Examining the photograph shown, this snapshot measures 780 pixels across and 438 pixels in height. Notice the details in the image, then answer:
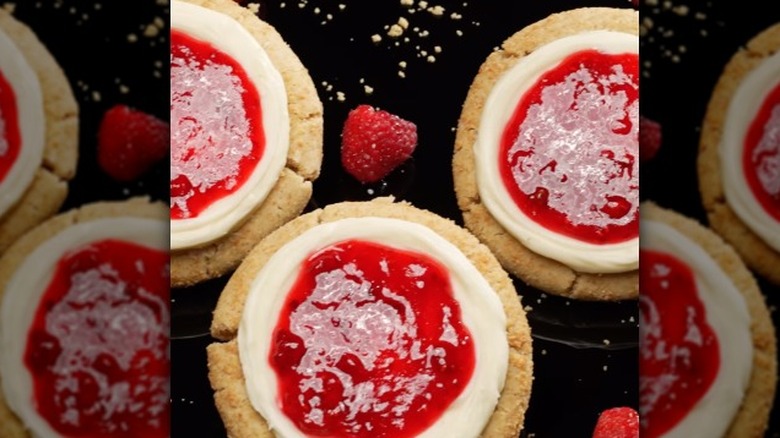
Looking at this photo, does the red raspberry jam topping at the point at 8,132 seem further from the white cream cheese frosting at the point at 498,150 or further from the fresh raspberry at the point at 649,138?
the white cream cheese frosting at the point at 498,150

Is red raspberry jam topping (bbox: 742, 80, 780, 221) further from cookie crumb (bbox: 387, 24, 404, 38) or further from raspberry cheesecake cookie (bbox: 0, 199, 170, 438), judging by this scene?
cookie crumb (bbox: 387, 24, 404, 38)

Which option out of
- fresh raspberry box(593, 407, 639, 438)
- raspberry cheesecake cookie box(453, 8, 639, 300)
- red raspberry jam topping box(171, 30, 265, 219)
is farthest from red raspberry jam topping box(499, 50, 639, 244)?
red raspberry jam topping box(171, 30, 265, 219)

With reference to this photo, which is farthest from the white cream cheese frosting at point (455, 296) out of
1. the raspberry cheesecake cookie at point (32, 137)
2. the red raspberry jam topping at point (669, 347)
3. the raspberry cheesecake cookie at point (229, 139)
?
the raspberry cheesecake cookie at point (32, 137)

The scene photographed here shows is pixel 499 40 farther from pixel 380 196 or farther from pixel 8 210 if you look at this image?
pixel 8 210

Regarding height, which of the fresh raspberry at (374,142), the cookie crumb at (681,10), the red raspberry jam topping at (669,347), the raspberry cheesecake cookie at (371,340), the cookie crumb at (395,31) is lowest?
the raspberry cheesecake cookie at (371,340)

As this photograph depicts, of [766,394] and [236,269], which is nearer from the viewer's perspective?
[766,394]

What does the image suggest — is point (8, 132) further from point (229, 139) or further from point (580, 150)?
point (580, 150)

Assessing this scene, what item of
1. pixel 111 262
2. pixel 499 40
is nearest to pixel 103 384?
pixel 111 262
